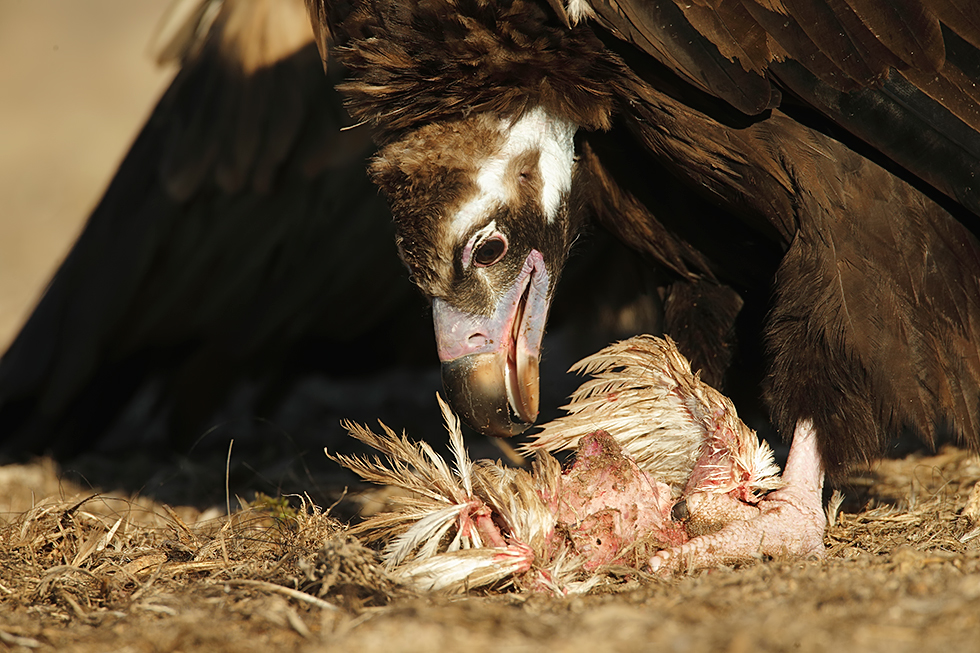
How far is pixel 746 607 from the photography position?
1381 mm

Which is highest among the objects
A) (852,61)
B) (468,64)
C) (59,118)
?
(852,61)

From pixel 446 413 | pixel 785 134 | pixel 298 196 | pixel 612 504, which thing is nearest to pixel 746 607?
pixel 612 504

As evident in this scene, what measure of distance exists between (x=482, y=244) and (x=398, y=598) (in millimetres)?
1028

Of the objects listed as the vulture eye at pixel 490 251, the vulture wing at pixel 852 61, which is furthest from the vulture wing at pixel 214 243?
the vulture wing at pixel 852 61

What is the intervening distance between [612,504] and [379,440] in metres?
0.56

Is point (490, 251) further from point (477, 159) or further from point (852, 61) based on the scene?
point (852, 61)

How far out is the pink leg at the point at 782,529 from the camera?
201 cm

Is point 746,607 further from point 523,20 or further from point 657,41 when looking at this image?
point 523,20

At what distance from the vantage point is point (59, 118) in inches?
513

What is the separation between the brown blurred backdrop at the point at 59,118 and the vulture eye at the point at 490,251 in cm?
636

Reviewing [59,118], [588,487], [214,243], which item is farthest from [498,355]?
[59,118]

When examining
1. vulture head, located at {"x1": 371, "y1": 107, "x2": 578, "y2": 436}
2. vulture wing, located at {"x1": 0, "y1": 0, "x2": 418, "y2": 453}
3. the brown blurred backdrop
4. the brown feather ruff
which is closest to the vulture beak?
vulture head, located at {"x1": 371, "y1": 107, "x2": 578, "y2": 436}

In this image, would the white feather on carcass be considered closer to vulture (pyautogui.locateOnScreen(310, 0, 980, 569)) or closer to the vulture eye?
vulture (pyautogui.locateOnScreen(310, 0, 980, 569))

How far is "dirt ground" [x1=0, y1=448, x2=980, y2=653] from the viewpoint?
3.99 ft
